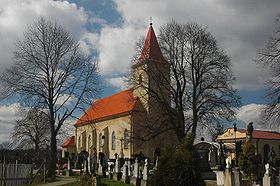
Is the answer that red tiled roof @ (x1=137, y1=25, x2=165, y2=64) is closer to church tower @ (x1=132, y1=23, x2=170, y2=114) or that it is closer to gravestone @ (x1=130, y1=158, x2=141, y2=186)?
church tower @ (x1=132, y1=23, x2=170, y2=114)

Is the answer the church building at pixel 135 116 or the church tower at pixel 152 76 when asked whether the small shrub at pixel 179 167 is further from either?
the church tower at pixel 152 76

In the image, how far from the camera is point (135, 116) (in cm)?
5247

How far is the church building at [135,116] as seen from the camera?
39.7m

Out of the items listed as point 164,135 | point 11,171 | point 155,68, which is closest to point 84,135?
point 164,135

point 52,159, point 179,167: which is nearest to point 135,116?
point 52,159

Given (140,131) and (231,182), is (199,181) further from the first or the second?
(140,131)

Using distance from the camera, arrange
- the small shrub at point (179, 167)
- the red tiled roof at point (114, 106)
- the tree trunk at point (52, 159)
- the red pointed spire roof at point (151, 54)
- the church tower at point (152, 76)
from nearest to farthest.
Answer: the small shrub at point (179, 167), the tree trunk at point (52, 159), the church tower at point (152, 76), the red pointed spire roof at point (151, 54), the red tiled roof at point (114, 106)

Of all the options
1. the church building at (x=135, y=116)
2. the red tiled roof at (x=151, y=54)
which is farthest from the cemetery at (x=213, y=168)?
the red tiled roof at (x=151, y=54)

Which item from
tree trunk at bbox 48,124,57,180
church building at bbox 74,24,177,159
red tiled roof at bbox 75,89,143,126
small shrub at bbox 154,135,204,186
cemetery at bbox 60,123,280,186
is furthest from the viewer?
red tiled roof at bbox 75,89,143,126

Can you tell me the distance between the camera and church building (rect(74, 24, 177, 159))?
39.7 m

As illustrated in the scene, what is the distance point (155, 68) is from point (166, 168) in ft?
84.9

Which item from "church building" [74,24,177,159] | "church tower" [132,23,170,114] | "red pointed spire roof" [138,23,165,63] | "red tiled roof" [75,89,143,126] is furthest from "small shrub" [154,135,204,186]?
"red tiled roof" [75,89,143,126]

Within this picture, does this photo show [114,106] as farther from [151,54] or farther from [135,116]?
[151,54]

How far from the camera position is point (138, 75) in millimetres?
40719
